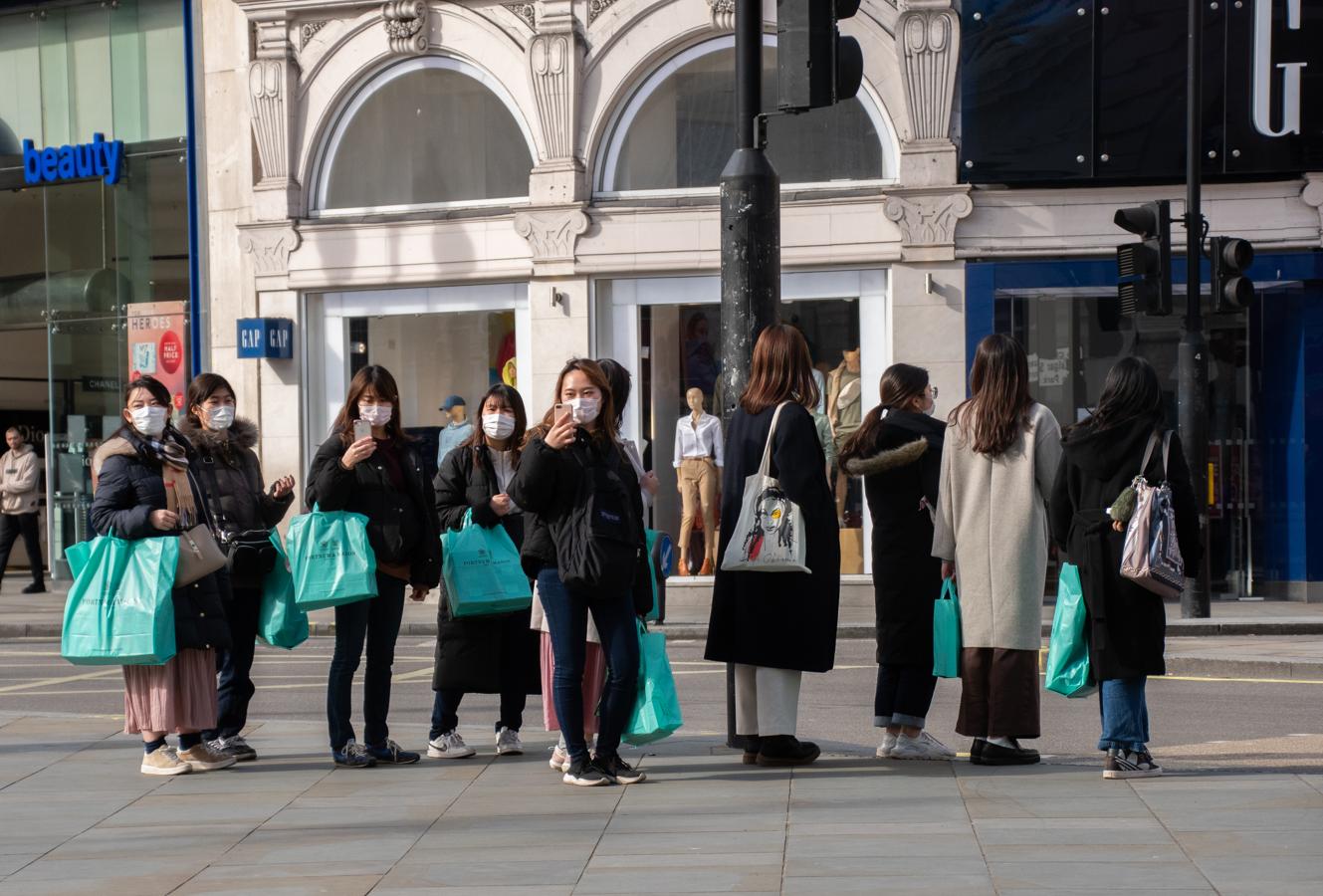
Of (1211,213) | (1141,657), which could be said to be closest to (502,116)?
(1211,213)

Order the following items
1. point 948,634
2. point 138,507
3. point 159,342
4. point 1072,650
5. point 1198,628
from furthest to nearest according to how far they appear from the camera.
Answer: point 159,342, point 1198,628, point 138,507, point 948,634, point 1072,650

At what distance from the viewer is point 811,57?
8.49 metres

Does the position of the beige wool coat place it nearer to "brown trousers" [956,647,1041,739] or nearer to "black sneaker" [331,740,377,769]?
"brown trousers" [956,647,1041,739]

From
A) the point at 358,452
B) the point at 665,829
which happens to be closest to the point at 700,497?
the point at 358,452

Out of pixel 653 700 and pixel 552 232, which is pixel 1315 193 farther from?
pixel 653 700

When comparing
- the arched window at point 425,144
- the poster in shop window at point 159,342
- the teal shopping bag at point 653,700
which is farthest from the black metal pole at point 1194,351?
the poster in shop window at point 159,342

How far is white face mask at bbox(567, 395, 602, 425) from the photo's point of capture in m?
7.53

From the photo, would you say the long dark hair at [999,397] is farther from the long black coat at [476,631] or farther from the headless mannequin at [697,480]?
the headless mannequin at [697,480]

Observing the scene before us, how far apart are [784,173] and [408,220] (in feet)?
13.5

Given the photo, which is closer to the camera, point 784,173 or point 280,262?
point 784,173

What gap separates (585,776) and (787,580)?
3.85ft

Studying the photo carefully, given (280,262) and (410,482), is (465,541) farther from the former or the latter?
(280,262)

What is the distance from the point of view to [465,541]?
8375mm

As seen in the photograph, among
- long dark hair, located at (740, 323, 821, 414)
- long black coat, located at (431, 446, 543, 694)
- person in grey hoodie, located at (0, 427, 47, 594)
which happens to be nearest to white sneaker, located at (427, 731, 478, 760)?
long black coat, located at (431, 446, 543, 694)
